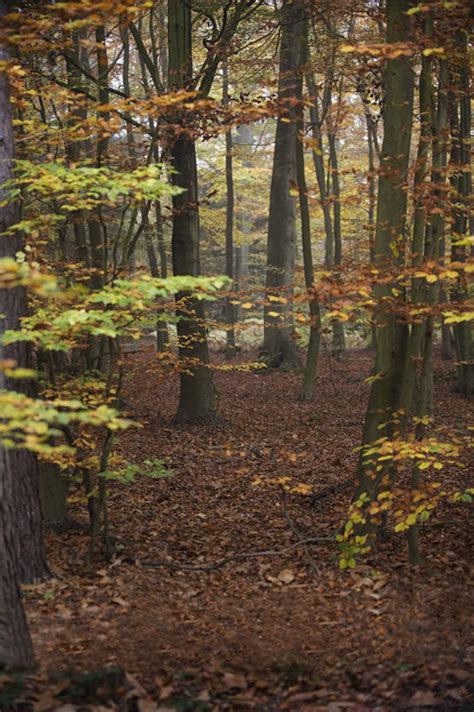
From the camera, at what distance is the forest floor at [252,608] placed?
4371 millimetres

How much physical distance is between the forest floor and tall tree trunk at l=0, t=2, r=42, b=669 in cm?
29

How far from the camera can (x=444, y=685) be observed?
171 inches

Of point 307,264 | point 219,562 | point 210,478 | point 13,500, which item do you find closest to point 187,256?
point 307,264

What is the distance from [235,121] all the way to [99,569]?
476 cm

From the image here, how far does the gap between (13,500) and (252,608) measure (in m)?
2.60

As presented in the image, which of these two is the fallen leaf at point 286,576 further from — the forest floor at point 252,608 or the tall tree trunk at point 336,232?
the tall tree trunk at point 336,232

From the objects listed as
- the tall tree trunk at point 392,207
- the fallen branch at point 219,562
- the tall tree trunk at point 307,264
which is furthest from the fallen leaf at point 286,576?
the tall tree trunk at point 307,264

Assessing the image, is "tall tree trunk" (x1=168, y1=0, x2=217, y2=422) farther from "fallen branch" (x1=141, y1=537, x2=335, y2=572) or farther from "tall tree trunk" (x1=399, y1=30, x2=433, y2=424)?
"tall tree trunk" (x1=399, y1=30, x2=433, y2=424)

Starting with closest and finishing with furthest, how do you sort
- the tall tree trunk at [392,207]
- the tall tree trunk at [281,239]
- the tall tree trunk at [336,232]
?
1. the tall tree trunk at [392,207]
2. the tall tree trunk at [281,239]
3. the tall tree trunk at [336,232]

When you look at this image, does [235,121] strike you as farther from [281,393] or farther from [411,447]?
[281,393]

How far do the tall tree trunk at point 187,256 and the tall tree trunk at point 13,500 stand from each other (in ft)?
18.5

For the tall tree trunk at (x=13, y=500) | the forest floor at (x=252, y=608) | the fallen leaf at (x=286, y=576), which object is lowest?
the fallen leaf at (x=286, y=576)

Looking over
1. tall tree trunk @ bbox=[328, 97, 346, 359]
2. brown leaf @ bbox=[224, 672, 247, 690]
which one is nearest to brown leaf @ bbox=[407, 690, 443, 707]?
brown leaf @ bbox=[224, 672, 247, 690]

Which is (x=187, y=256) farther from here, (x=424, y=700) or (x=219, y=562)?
(x=424, y=700)
